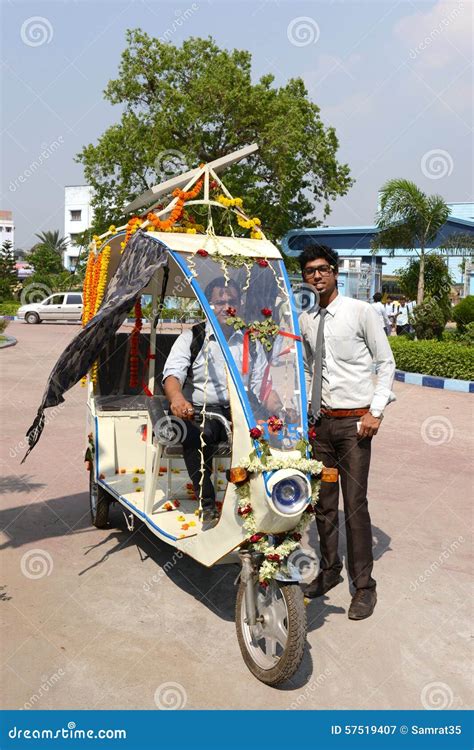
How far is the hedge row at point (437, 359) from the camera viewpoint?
49.2 feet

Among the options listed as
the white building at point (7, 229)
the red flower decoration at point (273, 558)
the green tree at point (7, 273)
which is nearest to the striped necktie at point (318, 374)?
the red flower decoration at point (273, 558)

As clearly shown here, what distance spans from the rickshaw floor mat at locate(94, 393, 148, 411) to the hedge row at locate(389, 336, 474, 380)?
9529mm

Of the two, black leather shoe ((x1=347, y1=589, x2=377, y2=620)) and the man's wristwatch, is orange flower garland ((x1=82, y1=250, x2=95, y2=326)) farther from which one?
black leather shoe ((x1=347, y1=589, x2=377, y2=620))

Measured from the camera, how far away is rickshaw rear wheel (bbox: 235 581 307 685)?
376 centimetres

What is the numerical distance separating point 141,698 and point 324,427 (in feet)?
6.39

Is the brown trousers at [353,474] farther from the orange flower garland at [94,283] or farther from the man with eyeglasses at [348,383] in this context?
the orange flower garland at [94,283]

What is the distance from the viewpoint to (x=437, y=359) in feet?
50.8

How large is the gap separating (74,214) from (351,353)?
242 feet

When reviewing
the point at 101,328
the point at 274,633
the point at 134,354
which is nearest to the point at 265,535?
the point at 274,633

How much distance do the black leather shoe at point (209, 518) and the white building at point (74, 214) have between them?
233 ft
